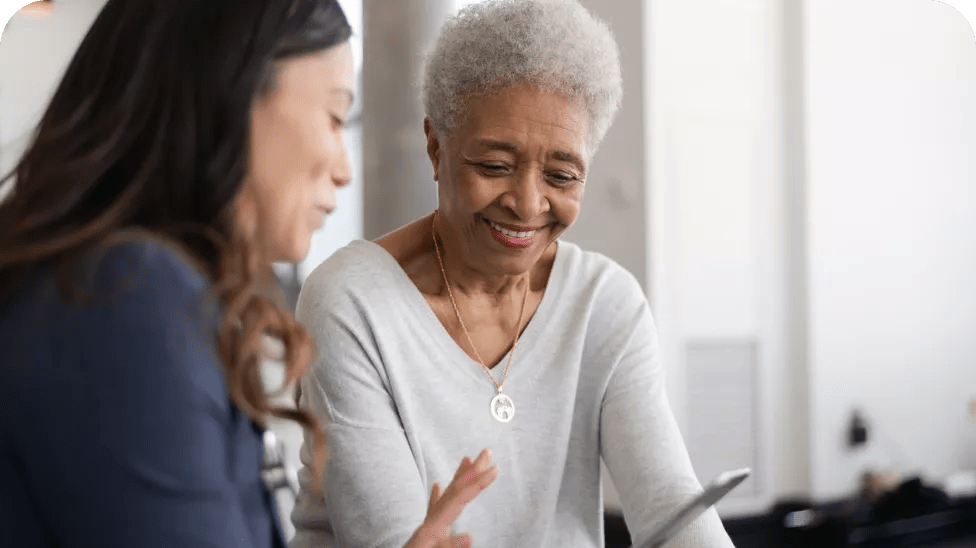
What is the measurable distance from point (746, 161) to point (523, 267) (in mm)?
2846

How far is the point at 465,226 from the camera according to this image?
4.89 feet

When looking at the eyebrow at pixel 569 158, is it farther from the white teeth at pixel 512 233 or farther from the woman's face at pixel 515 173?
the white teeth at pixel 512 233

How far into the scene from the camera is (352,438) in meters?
1.30

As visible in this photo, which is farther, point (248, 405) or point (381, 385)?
point (381, 385)

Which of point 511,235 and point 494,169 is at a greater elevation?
point 494,169

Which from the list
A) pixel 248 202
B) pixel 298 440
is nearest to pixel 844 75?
pixel 298 440

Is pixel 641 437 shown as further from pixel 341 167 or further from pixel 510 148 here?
pixel 341 167

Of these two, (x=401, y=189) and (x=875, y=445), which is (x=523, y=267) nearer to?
(x=401, y=189)

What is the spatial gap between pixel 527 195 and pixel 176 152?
2.43 ft

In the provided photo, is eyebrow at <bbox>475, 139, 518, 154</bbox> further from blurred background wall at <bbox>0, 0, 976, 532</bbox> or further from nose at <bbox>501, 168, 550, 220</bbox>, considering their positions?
blurred background wall at <bbox>0, 0, 976, 532</bbox>

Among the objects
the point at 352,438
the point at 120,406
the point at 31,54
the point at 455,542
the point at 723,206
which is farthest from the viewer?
the point at 723,206

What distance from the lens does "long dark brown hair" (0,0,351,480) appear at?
2.38 feet

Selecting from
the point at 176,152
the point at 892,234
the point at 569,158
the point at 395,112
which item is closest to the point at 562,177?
the point at 569,158

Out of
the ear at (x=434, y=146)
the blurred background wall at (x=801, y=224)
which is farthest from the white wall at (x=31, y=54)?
the blurred background wall at (x=801, y=224)
